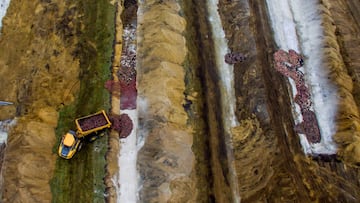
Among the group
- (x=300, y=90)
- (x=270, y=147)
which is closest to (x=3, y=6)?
(x=270, y=147)

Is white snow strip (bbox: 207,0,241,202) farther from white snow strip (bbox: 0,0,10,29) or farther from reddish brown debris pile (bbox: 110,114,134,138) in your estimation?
white snow strip (bbox: 0,0,10,29)

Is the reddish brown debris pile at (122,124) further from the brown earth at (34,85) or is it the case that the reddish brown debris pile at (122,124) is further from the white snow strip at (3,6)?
the white snow strip at (3,6)

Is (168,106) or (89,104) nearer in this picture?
(168,106)

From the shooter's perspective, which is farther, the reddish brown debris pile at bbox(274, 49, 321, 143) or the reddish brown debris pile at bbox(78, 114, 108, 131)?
the reddish brown debris pile at bbox(274, 49, 321, 143)

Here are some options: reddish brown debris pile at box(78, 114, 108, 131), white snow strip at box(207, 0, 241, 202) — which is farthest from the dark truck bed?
white snow strip at box(207, 0, 241, 202)

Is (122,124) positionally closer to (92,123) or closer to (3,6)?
(92,123)

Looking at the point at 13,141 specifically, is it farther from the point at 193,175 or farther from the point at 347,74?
the point at 347,74
